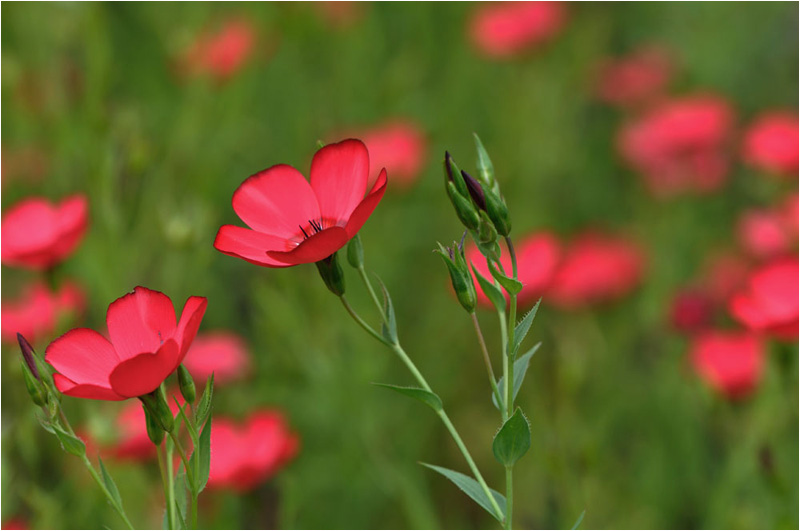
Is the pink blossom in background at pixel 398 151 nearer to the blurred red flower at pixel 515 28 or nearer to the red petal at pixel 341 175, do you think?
the blurred red flower at pixel 515 28

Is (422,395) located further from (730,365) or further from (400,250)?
(400,250)

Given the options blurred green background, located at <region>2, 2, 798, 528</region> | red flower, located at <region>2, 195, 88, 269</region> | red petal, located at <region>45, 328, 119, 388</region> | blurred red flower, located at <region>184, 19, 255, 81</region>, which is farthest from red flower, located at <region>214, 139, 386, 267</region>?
blurred red flower, located at <region>184, 19, 255, 81</region>

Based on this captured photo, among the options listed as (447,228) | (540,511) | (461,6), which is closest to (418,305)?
(447,228)

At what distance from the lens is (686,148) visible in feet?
7.22

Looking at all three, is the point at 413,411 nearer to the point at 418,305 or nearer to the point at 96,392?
the point at 418,305

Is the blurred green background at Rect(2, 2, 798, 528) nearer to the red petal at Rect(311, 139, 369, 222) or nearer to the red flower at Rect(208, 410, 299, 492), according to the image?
the red flower at Rect(208, 410, 299, 492)

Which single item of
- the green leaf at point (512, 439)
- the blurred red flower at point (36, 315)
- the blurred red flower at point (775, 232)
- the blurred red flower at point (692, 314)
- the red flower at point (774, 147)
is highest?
the green leaf at point (512, 439)

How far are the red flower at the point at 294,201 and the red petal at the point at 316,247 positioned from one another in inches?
1.2

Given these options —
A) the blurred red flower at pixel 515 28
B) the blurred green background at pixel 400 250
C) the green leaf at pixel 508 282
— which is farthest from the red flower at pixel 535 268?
the blurred red flower at pixel 515 28

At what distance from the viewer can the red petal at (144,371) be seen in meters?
0.56

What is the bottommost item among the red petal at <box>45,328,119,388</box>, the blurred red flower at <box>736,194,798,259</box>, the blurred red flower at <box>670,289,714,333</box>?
the blurred red flower at <box>670,289,714,333</box>

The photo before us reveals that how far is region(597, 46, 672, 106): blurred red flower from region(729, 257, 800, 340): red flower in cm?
138

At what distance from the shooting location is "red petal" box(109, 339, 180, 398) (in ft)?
1.83

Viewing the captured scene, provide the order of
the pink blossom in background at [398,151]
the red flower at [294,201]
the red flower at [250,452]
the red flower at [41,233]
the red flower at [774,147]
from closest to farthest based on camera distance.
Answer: the red flower at [294,201] → the red flower at [41,233] → the red flower at [250,452] → the red flower at [774,147] → the pink blossom in background at [398,151]
